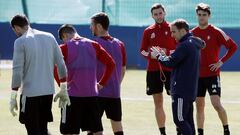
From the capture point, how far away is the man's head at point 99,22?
8.73 metres

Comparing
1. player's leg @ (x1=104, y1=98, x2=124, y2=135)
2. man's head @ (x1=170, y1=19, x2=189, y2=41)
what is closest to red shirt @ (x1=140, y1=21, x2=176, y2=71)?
player's leg @ (x1=104, y1=98, x2=124, y2=135)

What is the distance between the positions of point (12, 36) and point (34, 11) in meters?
1.50

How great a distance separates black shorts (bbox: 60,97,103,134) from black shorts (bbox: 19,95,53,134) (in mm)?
240

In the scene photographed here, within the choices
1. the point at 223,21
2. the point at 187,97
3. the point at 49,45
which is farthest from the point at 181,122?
the point at 223,21

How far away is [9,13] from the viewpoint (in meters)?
28.3

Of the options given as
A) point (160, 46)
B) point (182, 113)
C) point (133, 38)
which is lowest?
point (133, 38)

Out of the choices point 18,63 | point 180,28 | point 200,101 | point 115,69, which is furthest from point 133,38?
point 18,63

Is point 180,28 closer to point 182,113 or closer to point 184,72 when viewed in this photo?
point 184,72

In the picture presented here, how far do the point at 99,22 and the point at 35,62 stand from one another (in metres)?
1.15

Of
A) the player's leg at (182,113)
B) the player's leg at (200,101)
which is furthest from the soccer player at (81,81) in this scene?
the player's leg at (200,101)

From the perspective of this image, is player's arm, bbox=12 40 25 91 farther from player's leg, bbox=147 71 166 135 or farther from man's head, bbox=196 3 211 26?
man's head, bbox=196 3 211 26

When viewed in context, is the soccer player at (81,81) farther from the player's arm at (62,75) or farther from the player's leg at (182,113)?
the player's leg at (182,113)

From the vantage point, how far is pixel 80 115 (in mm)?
8242

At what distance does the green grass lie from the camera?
36.8 ft
